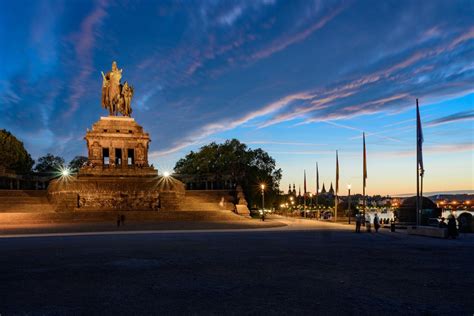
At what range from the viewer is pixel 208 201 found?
55.8 metres

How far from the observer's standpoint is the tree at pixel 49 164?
337 feet

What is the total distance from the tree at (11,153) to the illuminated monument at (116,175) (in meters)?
21.9

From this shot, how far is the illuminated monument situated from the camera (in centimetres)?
4684

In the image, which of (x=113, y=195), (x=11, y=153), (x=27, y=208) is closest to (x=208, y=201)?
(x=113, y=195)

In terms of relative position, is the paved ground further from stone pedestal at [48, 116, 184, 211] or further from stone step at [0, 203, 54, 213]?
stone pedestal at [48, 116, 184, 211]

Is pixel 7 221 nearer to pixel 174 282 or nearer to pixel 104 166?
pixel 104 166

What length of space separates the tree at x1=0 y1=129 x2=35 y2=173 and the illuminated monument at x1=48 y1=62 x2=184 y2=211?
21.9m

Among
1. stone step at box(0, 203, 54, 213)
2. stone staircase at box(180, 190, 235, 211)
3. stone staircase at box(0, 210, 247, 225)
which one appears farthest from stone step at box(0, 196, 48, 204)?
stone staircase at box(180, 190, 235, 211)

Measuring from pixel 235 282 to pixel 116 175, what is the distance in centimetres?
4748

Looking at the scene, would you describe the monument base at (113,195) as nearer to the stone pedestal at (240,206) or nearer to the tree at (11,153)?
the stone pedestal at (240,206)

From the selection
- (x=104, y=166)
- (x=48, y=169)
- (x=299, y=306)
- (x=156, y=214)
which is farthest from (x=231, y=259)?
(x=48, y=169)

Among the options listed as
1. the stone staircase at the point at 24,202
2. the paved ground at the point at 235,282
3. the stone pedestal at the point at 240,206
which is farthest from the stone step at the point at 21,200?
the paved ground at the point at 235,282

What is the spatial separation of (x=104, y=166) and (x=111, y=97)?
10944mm

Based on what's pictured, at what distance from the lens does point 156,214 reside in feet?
137
